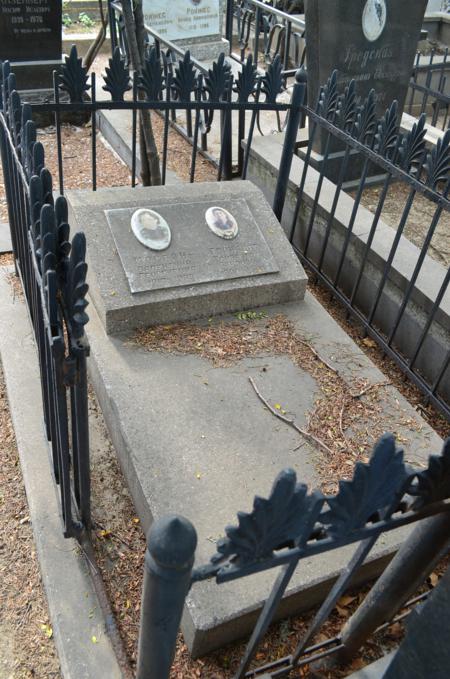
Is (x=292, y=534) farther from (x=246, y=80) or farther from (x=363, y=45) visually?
(x=363, y=45)

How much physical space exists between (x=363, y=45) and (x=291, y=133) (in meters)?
1.88

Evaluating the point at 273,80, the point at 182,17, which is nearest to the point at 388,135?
the point at 273,80

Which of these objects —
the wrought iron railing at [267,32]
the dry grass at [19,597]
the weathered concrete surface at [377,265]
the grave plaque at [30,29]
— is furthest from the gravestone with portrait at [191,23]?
the dry grass at [19,597]

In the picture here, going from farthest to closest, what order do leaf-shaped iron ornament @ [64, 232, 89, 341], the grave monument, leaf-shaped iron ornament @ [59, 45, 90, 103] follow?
leaf-shaped iron ornament @ [59, 45, 90, 103], the grave monument, leaf-shaped iron ornament @ [64, 232, 89, 341]

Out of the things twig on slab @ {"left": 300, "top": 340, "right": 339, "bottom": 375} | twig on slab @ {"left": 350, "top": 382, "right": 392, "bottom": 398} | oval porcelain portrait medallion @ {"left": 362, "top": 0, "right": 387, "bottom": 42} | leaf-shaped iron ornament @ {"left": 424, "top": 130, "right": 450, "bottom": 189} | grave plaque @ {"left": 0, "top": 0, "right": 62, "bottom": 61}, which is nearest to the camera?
leaf-shaped iron ornament @ {"left": 424, "top": 130, "right": 450, "bottom": 189}

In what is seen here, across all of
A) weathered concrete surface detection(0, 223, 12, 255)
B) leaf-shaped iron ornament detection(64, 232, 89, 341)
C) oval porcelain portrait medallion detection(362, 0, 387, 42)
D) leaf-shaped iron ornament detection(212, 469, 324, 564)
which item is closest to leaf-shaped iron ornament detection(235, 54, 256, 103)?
oval porcelain portrait medallion detection(362, 0, 387, 42)

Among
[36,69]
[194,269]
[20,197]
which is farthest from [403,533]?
[36,69]

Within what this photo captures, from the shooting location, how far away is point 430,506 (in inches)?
55.9

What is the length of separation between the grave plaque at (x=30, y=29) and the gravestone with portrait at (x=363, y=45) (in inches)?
156

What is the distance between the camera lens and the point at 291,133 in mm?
3998

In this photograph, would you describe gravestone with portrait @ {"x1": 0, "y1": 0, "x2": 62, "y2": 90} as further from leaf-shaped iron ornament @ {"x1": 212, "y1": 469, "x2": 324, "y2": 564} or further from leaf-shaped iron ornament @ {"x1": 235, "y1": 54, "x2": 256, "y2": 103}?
leaf-shaped iron ornament @ {"x1": 212, "y1": 469, "x2": 324, "y2": 564}

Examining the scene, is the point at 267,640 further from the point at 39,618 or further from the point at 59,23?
the point at 59,23

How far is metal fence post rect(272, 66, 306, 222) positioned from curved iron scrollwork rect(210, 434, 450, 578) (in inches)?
124

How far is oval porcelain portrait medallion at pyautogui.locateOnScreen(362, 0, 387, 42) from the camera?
198 inches
